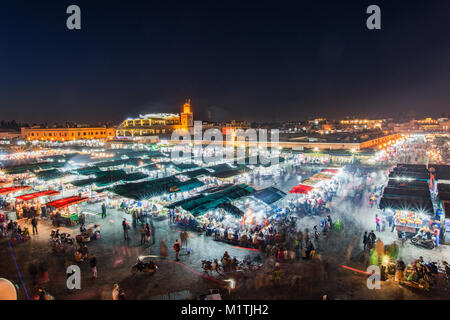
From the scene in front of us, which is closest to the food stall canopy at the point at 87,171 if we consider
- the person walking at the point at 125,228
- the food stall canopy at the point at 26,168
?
the food stall canopy at the point at 26,168

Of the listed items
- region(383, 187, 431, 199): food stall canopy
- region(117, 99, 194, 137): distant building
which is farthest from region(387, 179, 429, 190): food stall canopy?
region(117, 99, 194, 137): distant building

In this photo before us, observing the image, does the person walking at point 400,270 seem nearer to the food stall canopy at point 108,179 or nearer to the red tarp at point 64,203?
the red tarp at point 64,203

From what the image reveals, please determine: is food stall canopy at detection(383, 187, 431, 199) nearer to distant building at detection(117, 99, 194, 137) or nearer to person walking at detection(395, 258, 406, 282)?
person walking at detection(395, 258, 406, 282)

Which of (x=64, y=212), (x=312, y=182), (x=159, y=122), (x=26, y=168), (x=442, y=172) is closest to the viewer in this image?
(x=64, y=212)

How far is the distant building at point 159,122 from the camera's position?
280ft

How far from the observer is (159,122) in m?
90.6

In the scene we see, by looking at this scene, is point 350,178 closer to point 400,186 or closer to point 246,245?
point 400,186

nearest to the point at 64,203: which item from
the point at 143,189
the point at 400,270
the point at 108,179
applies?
the point at 108,179

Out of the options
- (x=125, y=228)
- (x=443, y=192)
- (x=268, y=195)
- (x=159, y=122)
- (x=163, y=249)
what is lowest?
(x=163, y=249)

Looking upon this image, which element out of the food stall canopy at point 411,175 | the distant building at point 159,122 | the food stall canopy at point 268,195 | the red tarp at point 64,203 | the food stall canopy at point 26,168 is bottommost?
the red tarp at point 64,203

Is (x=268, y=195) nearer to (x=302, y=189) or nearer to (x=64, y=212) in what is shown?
(x=302, y=189)

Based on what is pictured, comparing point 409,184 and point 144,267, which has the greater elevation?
point 409,184

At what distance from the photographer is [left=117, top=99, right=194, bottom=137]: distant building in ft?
280

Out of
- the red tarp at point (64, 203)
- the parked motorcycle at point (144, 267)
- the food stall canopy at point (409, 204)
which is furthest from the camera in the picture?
the red tarp at point (64, 203)
